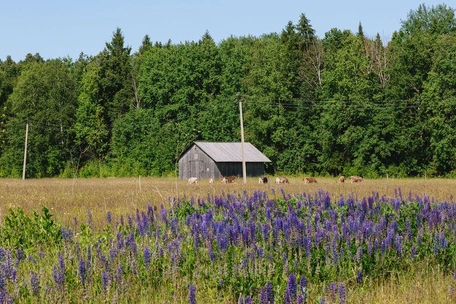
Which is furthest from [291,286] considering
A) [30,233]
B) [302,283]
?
[30,233]

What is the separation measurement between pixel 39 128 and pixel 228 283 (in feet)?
249

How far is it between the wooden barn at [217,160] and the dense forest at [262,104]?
5.12 m

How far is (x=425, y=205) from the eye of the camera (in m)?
11.4

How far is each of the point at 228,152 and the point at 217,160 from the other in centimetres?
277

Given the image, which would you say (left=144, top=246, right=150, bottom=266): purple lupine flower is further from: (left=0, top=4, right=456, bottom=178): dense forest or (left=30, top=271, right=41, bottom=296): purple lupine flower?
(left=0, top=4, right=456, bottom=178): dense forest

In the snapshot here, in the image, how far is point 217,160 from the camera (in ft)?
194

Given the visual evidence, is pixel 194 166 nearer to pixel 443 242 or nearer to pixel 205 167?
pixel 205 167

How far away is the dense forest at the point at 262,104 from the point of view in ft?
202

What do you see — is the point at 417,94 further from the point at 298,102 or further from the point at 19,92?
the point at 19,92

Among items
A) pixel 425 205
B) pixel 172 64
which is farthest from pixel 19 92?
pixel 425 205

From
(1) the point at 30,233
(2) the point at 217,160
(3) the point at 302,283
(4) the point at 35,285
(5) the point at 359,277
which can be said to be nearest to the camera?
(3) the point at 302,283

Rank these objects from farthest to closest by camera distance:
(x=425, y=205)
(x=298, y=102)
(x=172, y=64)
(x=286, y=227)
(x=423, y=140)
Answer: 1. (x=172, y=64)
2. (x=298, y=102)
3. (x=423, y=140)
4. (x=425, y=205)
5. (x=286, y=227)

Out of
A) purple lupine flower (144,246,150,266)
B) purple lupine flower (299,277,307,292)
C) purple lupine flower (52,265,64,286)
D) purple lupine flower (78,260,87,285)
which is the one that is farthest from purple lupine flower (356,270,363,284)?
purple lupine flower (52,265,64,286)

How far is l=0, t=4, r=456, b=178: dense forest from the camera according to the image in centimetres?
6166
